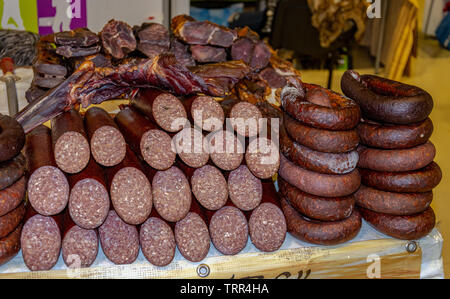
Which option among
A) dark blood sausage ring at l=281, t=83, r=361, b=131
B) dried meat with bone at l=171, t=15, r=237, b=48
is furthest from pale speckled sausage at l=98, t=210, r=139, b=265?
dried meat with bone at l=171, t=15, r=237, b=48

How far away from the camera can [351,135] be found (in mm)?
1511

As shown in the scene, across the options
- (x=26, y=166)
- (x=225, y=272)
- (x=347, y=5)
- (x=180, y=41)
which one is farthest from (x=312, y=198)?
(x=347, y=5)

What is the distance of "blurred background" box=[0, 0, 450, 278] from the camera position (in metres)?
3.79

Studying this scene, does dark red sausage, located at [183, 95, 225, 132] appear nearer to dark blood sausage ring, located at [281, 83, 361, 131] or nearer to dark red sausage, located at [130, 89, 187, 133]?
dark red sausage, located at [130, 89, 187, 133]

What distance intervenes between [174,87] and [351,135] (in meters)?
0.59

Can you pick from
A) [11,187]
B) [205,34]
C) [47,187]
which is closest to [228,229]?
[47,187]

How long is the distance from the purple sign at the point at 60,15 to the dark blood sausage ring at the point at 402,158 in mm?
3120

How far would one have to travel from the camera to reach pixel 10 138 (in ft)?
4.50

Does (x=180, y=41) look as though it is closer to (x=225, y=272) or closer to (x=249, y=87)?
(x=249, y=87)

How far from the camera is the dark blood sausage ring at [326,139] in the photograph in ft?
4.87

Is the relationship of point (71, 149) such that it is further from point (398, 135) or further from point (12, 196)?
point (398, 135)

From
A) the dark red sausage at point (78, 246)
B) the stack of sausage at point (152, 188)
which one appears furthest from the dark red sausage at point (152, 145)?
the dark red sausage at point (78, 246)

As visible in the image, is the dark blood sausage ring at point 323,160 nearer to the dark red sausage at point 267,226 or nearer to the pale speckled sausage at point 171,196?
the dark red sausage at point 267,226
